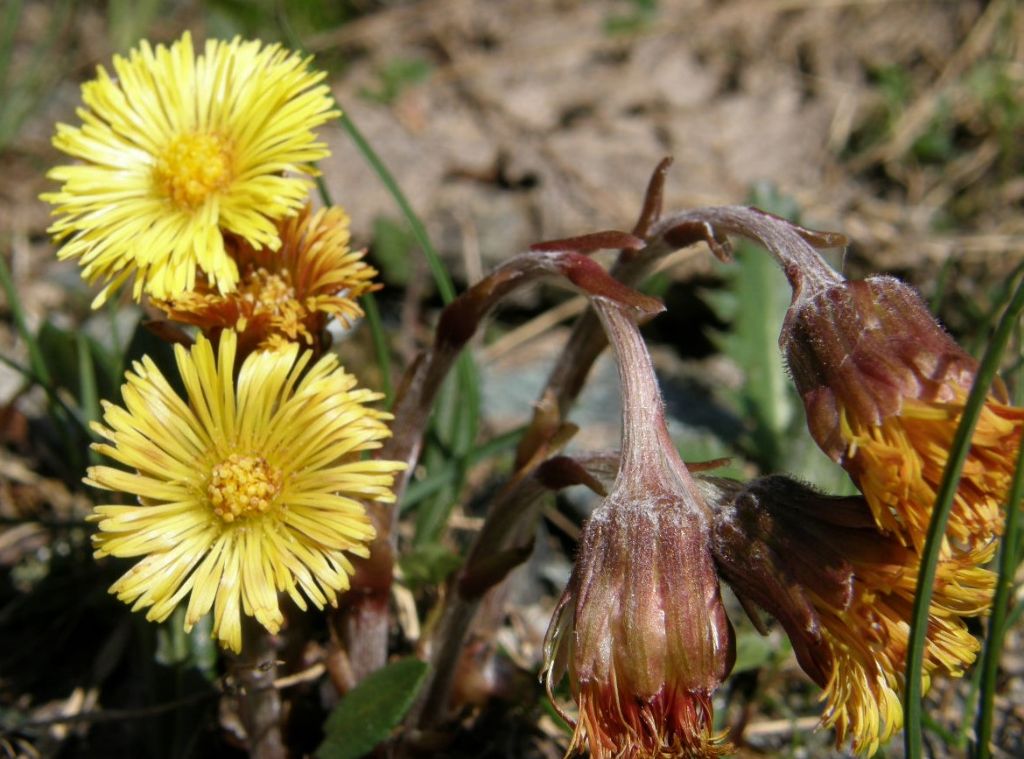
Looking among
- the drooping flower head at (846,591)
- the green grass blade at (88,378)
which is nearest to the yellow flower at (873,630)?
the drooping flower head at (846,591)

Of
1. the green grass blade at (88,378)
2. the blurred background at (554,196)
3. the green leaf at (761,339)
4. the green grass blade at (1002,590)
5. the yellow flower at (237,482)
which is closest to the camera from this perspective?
the green grass blade at (1002,590)

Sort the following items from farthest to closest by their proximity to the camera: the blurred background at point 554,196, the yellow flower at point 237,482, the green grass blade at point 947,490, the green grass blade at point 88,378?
1. the green grass blade at point 88,378
2. the blurred background at point 554,196
3. the yellow flower at point 237,482
4. the green grass blade at point 947,490

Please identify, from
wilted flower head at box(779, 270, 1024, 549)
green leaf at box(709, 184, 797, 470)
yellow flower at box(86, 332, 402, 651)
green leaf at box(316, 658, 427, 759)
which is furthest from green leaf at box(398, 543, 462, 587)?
green leaf at box(709, 184, 797, 470)

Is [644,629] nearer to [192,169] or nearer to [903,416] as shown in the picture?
[903,416]

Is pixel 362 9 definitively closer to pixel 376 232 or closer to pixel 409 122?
pixel 409 122

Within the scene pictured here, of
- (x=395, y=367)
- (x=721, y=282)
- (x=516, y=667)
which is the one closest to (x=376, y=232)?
(x=395, y=367)

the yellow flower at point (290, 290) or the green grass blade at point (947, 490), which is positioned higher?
the yellow flower at point (290, 290)

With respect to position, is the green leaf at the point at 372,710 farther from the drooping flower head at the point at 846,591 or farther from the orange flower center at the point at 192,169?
the orange flower center at the point at 192,169
